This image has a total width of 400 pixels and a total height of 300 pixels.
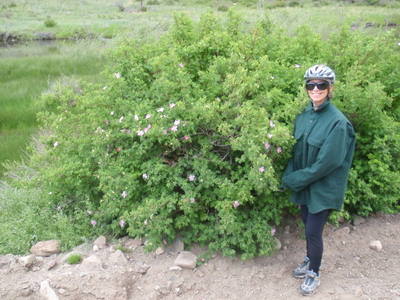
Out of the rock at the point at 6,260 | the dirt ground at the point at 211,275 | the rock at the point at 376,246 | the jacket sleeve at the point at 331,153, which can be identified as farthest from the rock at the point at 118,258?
the rock at the point at 376,246

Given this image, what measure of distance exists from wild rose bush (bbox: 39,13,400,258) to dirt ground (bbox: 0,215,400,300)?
23 cm

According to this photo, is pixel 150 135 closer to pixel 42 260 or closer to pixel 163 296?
pixel 163 296

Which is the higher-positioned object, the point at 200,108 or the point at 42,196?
the point at 200,108

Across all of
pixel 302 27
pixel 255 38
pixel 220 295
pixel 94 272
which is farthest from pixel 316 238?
pixel 302 27

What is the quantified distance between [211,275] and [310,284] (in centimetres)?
92

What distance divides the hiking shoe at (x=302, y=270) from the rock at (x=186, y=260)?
0.96 meters

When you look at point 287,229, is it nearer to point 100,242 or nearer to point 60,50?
point 100,242

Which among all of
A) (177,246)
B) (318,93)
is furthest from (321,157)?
(177,246)

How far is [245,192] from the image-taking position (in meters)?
3.64

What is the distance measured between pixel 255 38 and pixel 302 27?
1066 millimetres

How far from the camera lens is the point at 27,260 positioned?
4234 millimetres

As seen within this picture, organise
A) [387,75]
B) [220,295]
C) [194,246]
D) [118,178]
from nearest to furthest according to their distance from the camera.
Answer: [220,295] → [118,178] → [194,246] → [387,75]

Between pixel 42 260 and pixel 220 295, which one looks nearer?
pixel 220 295

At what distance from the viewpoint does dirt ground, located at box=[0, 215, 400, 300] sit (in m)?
3.70
